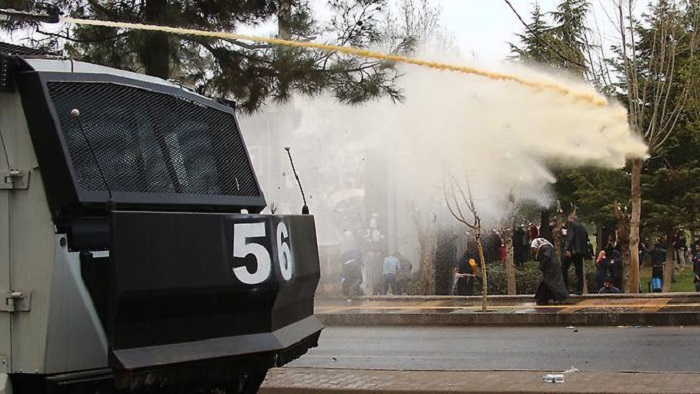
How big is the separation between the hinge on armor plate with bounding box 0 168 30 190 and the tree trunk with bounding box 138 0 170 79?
4.61 m

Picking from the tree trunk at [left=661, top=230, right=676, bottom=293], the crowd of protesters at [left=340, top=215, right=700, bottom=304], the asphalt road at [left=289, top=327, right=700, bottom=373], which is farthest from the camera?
the tree trunk at [left=661, top=230, right=676, bottom=293]

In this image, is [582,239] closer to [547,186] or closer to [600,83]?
[600,83]


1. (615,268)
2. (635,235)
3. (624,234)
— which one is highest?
(624,234)

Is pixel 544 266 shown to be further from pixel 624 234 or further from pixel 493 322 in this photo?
pixel 624 234

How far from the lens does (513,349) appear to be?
42.6ft

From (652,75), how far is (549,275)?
7808 mm

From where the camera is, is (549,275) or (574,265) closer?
(549,275)

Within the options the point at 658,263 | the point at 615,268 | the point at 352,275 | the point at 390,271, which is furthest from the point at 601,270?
the point at 352,275

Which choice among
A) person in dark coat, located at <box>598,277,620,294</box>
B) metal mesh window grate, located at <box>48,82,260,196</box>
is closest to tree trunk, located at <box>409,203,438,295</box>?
person in dark coat, located at <box>598,277,620,294</box>

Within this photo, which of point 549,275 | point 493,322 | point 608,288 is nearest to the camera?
point 493,322

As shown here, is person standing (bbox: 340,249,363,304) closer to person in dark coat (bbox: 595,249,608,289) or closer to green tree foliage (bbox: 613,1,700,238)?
person in dark coat (bbox: 595,249,608,289)

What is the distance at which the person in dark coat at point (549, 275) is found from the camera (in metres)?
17.4

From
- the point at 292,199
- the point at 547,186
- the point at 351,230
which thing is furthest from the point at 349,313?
the point at 547,186

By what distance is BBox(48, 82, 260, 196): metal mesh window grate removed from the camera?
5.40 m
